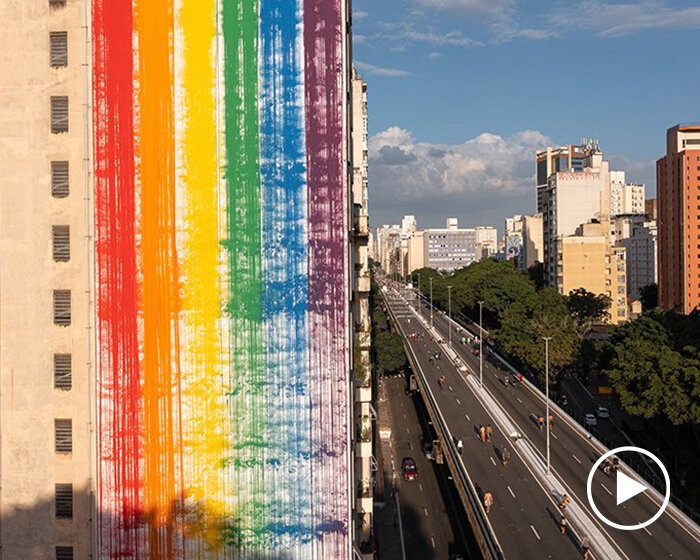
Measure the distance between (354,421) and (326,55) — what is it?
15.7 metres

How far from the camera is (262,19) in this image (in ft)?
95.8

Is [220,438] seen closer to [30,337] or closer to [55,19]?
[30,337]

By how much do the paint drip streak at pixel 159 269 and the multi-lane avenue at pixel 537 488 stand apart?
2211 cm

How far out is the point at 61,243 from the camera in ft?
96.5

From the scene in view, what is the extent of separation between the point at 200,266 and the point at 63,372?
23.2ft

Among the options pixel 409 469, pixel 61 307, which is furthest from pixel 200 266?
pixel 409 469

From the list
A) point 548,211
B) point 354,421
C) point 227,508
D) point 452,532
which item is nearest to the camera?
point 227,508

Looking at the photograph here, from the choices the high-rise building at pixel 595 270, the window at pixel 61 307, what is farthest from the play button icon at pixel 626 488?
the high-rise building at pixel 595 270

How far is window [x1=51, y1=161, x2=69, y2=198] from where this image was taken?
29469mm

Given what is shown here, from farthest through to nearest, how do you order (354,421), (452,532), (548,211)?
(548,211), (452,532), (354,421)

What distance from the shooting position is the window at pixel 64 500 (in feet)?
95.0

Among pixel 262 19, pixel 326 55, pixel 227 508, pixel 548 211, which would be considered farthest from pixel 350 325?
pixel 548 211

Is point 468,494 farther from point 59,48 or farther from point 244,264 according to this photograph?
point 59,48

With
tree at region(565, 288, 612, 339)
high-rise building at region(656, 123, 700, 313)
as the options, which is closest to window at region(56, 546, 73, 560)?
tree at region(565, 288, 612, 339)
